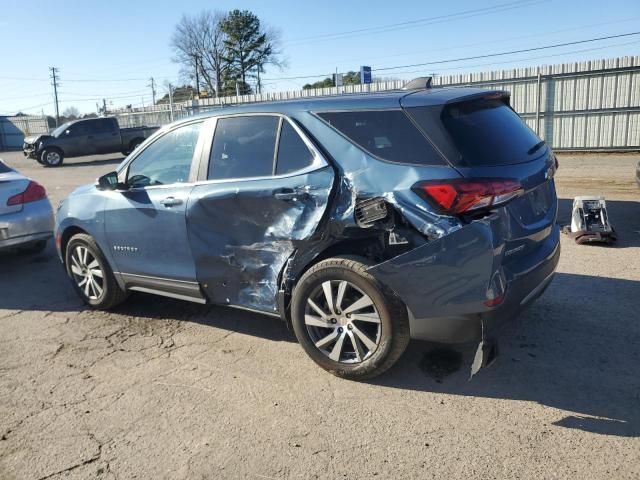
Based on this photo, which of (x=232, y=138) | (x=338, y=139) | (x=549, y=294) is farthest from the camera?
(x=549, y=294)

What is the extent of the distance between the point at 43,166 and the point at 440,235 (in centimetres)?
2431

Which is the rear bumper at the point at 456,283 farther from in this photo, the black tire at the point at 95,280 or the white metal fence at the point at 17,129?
the white metal fence at the point at 17,129

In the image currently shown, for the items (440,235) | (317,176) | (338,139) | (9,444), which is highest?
(338,139)

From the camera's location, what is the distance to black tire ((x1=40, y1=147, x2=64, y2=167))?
2295 cm

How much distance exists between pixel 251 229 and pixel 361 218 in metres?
0.91

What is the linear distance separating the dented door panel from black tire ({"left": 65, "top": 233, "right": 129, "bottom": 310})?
126cm

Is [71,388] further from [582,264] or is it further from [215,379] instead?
[582,264]

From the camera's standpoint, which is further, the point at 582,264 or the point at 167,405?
the point at 582,264

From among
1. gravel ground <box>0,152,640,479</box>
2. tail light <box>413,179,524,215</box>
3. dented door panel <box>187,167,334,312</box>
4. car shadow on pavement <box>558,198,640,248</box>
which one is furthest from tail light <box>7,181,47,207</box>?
car shadow on pavement <box>558,198,640,248</box>

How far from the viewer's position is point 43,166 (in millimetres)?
23578

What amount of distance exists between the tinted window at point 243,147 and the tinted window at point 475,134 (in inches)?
43.2

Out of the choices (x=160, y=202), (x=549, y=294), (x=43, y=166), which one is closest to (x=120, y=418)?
(x=160, y=202)

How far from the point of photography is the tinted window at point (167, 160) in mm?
4387

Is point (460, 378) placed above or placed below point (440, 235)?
below
